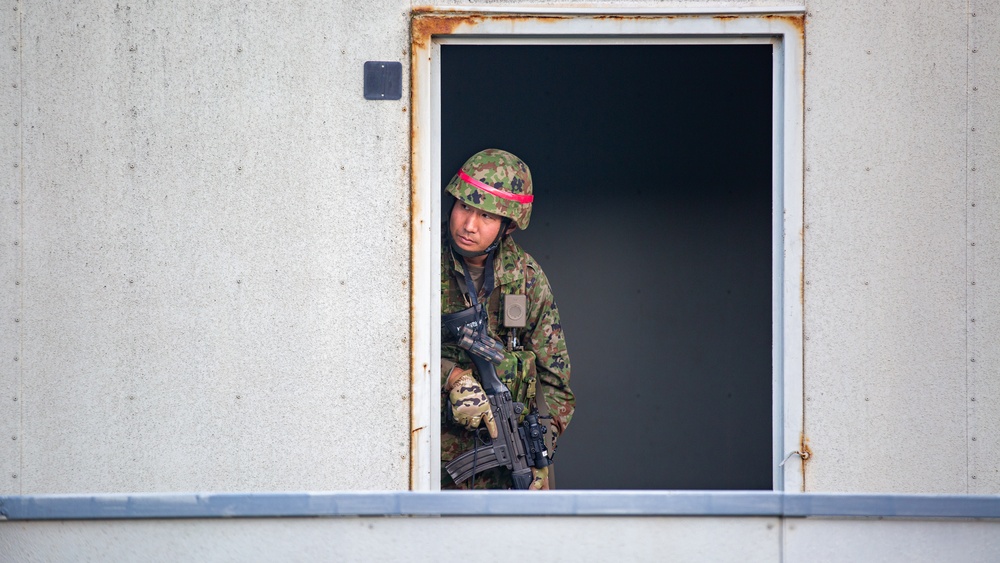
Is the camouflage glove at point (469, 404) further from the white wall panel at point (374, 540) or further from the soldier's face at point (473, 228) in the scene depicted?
the white wall panel at point (374, 540)

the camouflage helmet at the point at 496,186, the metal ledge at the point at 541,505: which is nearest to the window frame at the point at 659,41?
the metal ledge at the point at 541,505

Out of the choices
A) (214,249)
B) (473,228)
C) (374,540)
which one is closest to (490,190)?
(473,228)

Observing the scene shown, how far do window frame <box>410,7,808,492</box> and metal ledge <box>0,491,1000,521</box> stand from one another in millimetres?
108

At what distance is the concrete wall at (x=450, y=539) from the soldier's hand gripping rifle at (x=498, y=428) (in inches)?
24.4

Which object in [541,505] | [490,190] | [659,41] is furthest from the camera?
[490,190]

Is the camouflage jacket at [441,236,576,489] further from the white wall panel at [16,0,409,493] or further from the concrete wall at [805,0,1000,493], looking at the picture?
the concrete wall at [805,0,1000,493]

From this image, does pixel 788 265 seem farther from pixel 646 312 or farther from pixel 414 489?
pixel 646 312

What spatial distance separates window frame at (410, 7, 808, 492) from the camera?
290cm

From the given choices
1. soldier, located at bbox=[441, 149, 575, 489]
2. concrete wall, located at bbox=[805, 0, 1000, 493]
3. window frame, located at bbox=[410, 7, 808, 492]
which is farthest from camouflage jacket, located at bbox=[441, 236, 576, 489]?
concrete wall, located at bbox=[805, 0, 1000, 493]

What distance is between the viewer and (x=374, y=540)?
288 centimetres

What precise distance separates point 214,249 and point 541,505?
4.03 feet

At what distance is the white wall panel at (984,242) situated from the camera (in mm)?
2887

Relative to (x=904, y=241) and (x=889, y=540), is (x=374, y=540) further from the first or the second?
(x=904, y=241)

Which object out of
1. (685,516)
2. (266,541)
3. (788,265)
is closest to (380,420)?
(266,541)
